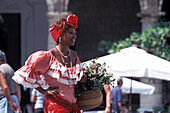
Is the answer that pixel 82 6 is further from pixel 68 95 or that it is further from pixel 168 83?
pixel 68 95

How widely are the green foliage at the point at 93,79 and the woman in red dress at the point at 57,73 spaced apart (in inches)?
4.2

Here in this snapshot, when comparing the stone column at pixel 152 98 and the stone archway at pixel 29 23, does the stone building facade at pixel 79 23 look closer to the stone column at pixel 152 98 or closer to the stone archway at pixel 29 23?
the stone archway at pixel 29 23

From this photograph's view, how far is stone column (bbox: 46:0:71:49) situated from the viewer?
10.4 metres

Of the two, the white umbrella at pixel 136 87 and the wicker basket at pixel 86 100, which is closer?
the wicker basket at pixel 86 100

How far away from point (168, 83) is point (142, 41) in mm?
3510

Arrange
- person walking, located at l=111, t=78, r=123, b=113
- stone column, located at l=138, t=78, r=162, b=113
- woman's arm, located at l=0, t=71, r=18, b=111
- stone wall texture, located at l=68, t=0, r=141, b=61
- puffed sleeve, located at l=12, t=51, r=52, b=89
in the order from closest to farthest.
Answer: puffed sleeve, located at l=12, t=51, r=52, b=89, woman's arm, located at l=0, t=71, r=18, b=111, person walking, located at l=111, t=78, r=123, b=113, stone column, located at l=138, t=78, r=162, b=113, stone wall texture, located at l=68, t=0, r=141, b=61

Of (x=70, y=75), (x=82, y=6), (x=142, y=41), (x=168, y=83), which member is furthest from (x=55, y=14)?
(x=70, y=75)

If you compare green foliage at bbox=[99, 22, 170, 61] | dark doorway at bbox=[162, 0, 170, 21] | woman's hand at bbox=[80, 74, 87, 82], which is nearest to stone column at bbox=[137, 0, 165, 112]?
green foliage at bbox=[99, 22, 170, 61]

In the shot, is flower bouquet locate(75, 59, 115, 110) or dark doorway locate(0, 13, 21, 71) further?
dark doorway locate(0, 13, 21, 71)

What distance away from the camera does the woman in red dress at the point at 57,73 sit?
349 centimetres

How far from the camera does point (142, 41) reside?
9.43 meters

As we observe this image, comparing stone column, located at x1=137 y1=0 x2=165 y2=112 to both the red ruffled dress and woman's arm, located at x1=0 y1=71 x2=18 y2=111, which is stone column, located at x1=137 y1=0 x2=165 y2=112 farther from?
the red ruffled dress

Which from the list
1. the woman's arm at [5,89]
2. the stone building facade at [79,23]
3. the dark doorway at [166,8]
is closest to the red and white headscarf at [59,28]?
the woman's arm at [5,89]

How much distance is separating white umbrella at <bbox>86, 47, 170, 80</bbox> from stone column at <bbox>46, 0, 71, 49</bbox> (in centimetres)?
463
